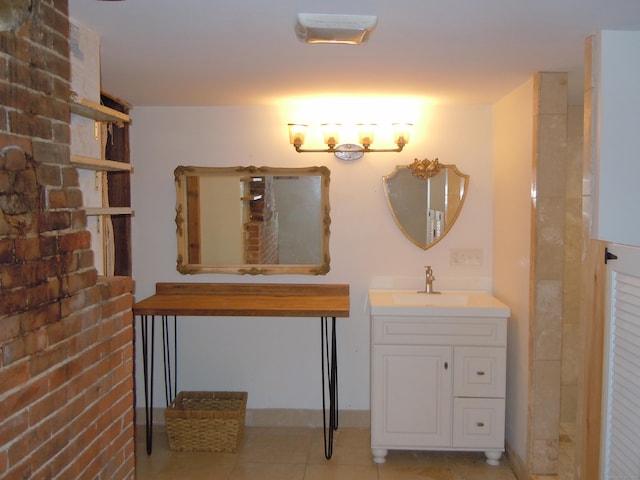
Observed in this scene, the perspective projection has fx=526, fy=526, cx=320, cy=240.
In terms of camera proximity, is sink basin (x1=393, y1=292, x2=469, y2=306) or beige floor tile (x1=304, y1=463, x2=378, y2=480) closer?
beige floor tile (x1=304, y1=463, x2=378, y2=480)

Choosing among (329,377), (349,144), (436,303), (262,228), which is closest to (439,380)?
(436,303)

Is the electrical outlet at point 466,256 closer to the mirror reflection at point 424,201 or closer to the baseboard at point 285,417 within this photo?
the mirror reflection at point 424,201

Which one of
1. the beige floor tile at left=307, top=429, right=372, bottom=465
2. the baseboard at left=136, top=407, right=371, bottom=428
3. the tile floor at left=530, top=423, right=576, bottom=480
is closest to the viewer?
the tile floor at left=530, top=423, right=576, bottom=480

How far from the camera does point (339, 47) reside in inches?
85.2

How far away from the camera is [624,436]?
1.79m

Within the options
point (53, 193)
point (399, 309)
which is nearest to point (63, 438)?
point (53, 193)

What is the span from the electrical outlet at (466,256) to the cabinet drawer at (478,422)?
87 centimetres

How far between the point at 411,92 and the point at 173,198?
65.0 inches

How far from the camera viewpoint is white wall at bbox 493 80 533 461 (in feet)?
9.00

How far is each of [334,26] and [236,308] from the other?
1640 mm

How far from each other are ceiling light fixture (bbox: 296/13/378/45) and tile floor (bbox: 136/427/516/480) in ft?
7.41

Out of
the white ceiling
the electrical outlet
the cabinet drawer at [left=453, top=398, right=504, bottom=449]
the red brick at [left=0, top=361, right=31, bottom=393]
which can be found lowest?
the cabinet drawer at [left=453, top=398, right=504, bottom=449]

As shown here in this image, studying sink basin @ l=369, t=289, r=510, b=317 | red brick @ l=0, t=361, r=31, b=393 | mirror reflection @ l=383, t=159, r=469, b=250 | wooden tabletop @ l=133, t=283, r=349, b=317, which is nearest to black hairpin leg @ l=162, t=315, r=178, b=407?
wooden tabletop @ l=133, t=283, r=349, b=317

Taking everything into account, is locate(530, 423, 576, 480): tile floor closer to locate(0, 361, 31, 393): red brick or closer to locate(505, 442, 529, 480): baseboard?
locate(505, 442, 529, 480): baseboard
